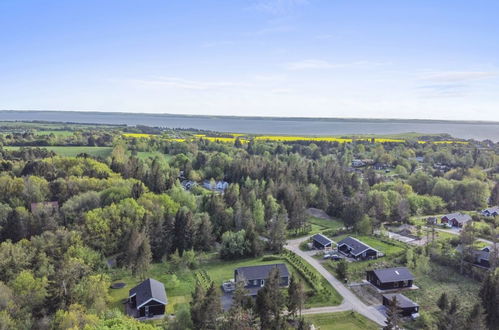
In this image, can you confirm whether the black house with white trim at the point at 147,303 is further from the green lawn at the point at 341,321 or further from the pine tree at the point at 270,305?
the green lawn at the point at 341,321

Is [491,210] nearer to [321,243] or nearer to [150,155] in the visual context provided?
[321,243]

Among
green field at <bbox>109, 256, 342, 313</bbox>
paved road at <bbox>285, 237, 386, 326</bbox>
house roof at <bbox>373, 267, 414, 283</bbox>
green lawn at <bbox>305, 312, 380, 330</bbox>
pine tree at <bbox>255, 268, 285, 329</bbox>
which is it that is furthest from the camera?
house roof at <bbox>373, 267, 414, 283</bbox>

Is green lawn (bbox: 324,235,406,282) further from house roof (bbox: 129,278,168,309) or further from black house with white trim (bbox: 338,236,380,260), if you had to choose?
house roof (bbox: 129,278,168,309)

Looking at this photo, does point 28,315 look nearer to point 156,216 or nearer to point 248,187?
point 156,216

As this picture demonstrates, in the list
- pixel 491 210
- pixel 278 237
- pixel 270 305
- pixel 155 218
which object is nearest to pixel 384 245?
pixel 278 237

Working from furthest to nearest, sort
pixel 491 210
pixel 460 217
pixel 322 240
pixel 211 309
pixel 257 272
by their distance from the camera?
pixel 491 210, pixel 460 217, pixel 322 240, pixel 257 272, pixel 211 309

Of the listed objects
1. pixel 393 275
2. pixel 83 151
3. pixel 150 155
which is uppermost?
pixel 83 151

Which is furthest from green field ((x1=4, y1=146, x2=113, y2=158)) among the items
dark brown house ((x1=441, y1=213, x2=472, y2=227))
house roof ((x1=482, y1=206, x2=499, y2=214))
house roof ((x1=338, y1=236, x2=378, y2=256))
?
house roof ((x1=482, y1=206, x2=499, y2=214))

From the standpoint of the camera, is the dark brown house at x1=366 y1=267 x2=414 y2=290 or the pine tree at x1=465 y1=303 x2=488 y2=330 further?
the dark brown house at x1=366 y1=267 x2=414 y2=290

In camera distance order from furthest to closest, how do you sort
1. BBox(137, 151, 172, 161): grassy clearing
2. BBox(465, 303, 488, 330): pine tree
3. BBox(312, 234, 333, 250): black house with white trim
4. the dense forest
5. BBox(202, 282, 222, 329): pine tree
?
BBox(137, 151, 172, 161): grassy clearing, BBox(312, 234, 333, 250): black house with white trim, the dense forest, BBox(202, 282, 222, 329): pine tree, BBox(465, 303, 488, 330): pine tree
